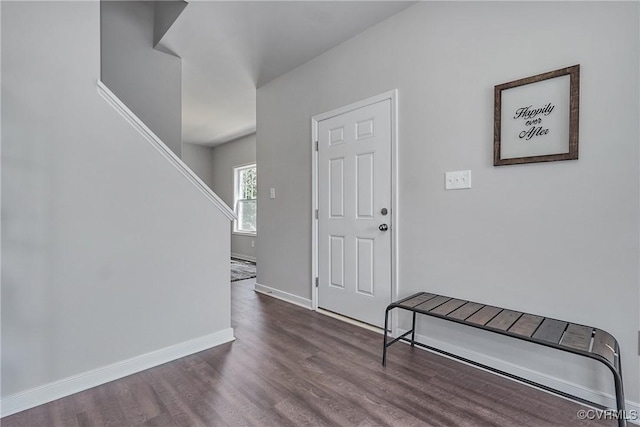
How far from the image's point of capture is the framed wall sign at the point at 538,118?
1708mm

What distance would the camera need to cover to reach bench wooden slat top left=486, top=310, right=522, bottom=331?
65.9 inches

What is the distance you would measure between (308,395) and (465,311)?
1.03m

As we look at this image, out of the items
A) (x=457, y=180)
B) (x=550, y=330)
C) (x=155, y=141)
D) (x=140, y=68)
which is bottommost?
(x=550, y=330)

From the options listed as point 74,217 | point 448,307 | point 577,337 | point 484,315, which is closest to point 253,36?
point 74,217

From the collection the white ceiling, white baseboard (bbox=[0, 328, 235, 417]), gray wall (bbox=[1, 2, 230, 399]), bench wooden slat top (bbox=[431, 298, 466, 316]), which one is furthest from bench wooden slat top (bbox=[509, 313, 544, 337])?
the white ceiling

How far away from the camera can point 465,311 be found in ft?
6.24

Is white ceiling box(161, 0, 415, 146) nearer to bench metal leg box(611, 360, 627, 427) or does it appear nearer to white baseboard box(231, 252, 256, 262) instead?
bench metal leg box(611, 360, 627, 427)

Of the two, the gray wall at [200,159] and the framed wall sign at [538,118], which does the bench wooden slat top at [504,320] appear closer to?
the framed wall sign at [538,118]

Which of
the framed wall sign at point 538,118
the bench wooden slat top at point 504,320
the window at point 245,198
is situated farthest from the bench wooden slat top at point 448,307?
the window at point 245,198

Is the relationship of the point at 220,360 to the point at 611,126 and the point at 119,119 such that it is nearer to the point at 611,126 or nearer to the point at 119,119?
the point at 119,119

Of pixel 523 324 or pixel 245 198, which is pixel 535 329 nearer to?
pixel 523 324

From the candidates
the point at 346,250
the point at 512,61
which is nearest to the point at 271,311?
the point at 346,250

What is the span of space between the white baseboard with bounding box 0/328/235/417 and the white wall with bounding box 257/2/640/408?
1.59 m

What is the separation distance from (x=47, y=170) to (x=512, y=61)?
2716 millimetres
